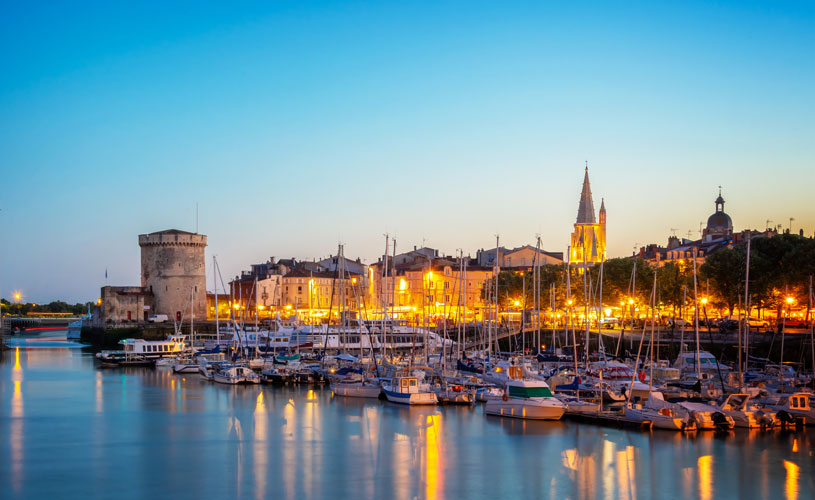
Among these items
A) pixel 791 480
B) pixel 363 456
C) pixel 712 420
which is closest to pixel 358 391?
pixel 363 456

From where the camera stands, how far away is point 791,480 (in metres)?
18.2

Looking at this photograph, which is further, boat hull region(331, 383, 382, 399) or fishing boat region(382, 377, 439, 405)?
boat hull region(331, 383, 382, 399)

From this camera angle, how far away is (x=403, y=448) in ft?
70.9

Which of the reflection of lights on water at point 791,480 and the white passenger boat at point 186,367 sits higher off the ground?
the white passenger boat at point 186,367

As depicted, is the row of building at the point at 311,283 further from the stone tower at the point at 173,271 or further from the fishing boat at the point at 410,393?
the fishing boat at the point at 410,393

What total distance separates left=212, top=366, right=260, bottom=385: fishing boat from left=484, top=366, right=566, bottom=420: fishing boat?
511 inches

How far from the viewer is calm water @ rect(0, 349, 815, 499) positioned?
1772cm

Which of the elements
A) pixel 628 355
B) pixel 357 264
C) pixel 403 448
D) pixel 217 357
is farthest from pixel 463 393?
pixel 357 264

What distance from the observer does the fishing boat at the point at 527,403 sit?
24812mm

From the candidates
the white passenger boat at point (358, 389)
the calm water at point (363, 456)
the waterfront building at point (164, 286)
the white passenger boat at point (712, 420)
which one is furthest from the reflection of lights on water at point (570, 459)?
the waterfront building at point (164, 286)

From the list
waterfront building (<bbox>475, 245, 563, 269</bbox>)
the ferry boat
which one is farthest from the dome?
the ferry boat

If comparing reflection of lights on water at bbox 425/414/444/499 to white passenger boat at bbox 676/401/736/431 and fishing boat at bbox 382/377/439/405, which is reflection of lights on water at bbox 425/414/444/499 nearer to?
fishing boat at bbox 382/377/439/405

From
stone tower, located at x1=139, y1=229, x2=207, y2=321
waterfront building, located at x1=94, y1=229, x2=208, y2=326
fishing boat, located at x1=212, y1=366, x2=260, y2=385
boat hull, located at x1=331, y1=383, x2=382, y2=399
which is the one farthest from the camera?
stone tower, located at x1=139, y1=229, x2=207, y2=321

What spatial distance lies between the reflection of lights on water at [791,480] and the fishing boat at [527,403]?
6695mm
